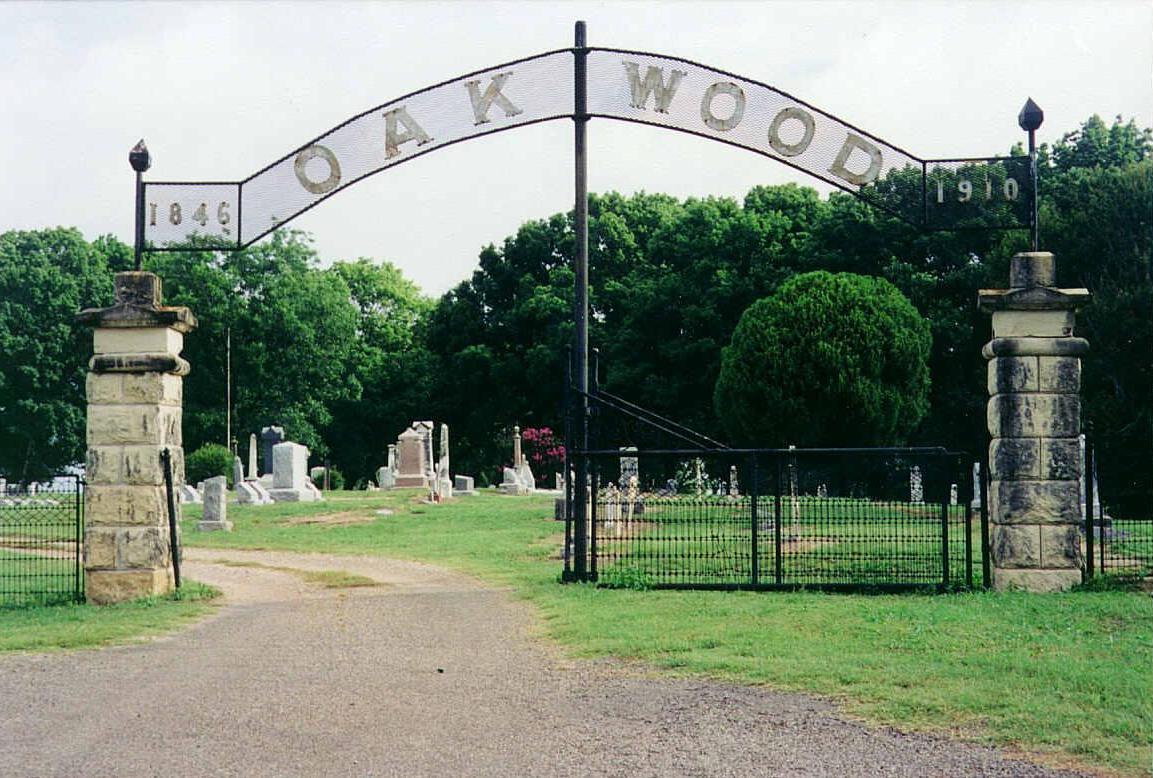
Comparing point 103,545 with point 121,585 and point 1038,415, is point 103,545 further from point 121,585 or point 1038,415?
point 1038,415

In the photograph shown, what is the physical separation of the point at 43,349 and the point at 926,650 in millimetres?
46891

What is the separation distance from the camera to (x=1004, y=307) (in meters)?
12.6

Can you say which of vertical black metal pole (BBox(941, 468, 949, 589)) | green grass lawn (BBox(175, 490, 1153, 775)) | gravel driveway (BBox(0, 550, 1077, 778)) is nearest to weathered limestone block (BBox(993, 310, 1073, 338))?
vertical black metal pole (BBox(941, 468, 949, 589))

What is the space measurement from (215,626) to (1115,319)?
98.7 feet

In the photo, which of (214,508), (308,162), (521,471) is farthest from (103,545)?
(521,471)

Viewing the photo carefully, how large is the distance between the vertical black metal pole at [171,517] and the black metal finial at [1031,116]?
9.48 metres

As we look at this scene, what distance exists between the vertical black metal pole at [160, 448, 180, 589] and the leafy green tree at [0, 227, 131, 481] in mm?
38053

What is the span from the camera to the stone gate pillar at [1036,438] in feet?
40.6

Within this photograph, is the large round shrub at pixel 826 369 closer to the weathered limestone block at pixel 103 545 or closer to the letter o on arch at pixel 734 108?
the letter o on arch at pixel 734 108

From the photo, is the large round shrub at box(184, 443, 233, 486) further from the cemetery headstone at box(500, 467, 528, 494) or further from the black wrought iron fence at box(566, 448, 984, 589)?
the black wrought iron fence at box(566, 448, 984, 589)

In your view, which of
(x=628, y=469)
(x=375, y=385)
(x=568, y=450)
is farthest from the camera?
(x=375, y=385)

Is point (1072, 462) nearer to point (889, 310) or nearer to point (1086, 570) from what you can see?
point (1086, 570)

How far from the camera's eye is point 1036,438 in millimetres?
12477

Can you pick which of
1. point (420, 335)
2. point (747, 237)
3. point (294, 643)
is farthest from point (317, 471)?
point (294, 643)
